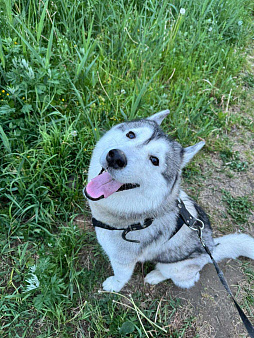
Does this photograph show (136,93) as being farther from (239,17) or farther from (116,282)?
(239,17)

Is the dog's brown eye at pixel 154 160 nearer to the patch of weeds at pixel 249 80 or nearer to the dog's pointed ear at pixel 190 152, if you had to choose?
the dog's pointed ear at pixel 190 152

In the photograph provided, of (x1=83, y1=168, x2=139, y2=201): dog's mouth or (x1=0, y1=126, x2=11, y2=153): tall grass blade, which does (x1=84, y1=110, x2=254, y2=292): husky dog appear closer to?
(x1=83, y1=168, x2=139, y2=201): dog's mouth

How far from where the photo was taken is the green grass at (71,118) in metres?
2.05

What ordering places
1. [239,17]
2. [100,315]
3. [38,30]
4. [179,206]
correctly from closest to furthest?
[179,206] → [100,315] → [38,30] → [239,17]

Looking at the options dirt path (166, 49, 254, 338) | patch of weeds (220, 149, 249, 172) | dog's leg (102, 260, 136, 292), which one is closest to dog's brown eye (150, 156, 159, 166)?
dog's leg (102, 260, 136, 292)

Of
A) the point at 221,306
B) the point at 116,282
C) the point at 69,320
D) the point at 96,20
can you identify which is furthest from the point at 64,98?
the point at 221,306

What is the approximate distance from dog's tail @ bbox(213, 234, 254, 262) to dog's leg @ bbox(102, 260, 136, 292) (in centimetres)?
79

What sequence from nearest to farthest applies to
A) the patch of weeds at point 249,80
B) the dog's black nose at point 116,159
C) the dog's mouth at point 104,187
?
the dog's black nose at point 116,159 < the dog's mouth at point 104,187 < the patch of weeds at point 249,80

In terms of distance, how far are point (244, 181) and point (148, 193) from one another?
210cm

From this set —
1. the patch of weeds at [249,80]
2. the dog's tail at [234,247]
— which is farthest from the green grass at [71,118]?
the dog's tail at [234,247]

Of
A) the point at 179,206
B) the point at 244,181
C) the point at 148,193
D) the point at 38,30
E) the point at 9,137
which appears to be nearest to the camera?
the point at 148,193

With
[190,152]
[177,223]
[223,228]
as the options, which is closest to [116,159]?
[190,152]

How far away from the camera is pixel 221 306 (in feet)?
7.64

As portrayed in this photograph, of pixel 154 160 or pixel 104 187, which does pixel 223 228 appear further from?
pixel 104 187
